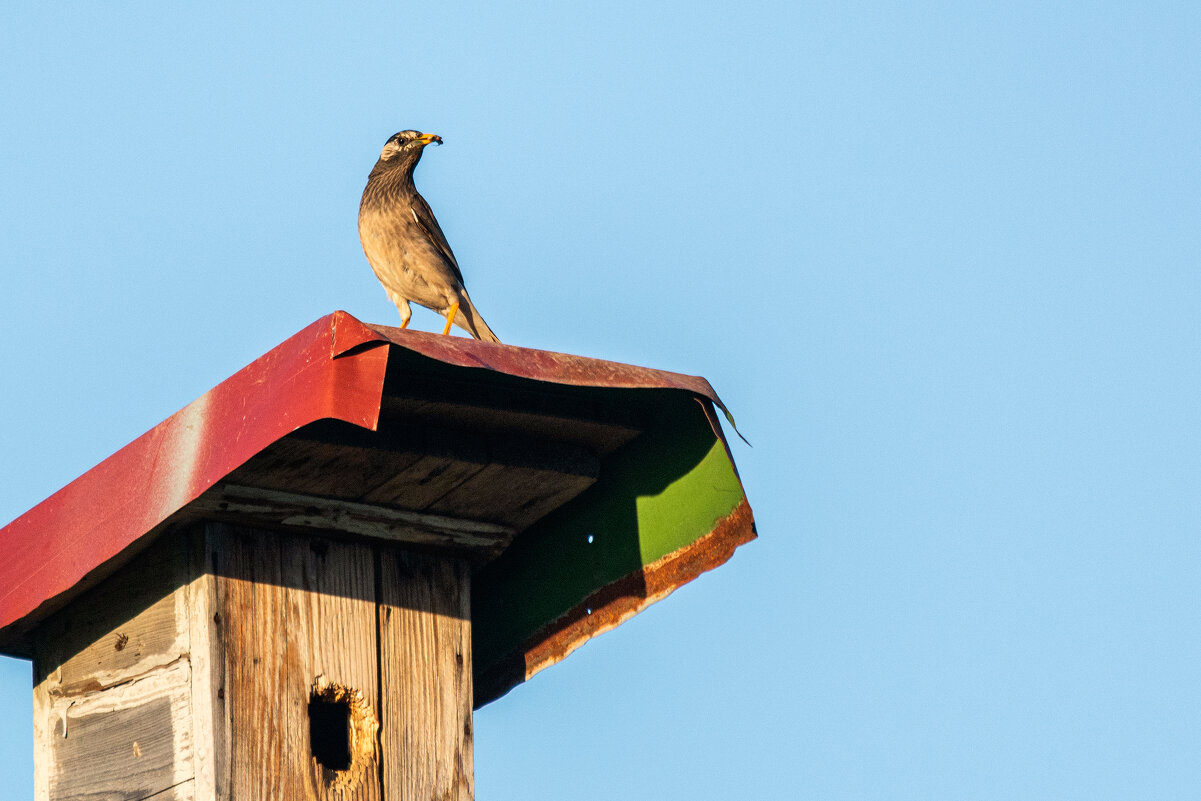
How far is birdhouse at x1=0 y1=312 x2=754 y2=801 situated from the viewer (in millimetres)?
2840

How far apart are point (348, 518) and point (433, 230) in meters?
3.18

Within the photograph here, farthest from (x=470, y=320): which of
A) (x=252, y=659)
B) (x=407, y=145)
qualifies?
(x=252, y=659)

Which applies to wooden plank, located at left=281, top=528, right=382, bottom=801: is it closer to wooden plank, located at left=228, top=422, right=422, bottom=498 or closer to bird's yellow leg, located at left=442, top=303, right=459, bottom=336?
wooden plank, located at left=228, top=422, right=422, bottom=498

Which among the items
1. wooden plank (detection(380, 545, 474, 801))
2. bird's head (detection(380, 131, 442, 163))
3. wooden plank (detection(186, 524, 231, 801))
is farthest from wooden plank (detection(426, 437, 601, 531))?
bird's head (detection(380, 131, 442, 163))

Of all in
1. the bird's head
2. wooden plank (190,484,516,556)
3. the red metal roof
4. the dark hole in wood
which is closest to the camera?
the red metal roof

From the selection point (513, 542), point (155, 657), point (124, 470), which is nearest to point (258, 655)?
point (155, 657)

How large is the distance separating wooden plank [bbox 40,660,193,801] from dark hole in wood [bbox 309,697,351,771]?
28 cm

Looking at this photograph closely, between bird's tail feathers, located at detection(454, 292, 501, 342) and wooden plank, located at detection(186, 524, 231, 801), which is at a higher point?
bird's tail feathers, located at detection(454, 292, 501, 342)

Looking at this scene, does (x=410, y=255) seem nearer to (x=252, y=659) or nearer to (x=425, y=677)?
(x=425, y=677)

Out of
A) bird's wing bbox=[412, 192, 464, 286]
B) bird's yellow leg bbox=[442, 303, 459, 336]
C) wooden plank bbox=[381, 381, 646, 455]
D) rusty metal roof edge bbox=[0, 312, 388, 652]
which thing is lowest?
rusty metal roof edge bbox=[0, 312, 388, 652]

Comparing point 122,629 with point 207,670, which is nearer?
point 207,670

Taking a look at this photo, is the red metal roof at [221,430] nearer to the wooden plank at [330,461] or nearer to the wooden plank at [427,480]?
the wooden plank at [330,461]

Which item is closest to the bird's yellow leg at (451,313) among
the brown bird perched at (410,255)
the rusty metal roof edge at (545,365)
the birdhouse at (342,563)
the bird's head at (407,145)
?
the brown bird perched at (410,255)

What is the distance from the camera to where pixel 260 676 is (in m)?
2.97
